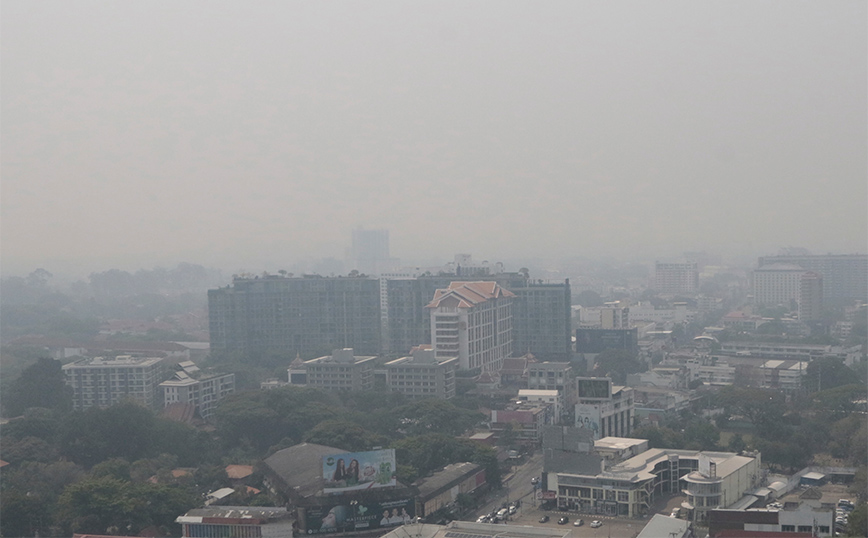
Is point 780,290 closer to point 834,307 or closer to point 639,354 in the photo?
point 834,307

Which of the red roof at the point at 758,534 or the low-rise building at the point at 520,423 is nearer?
the red roof at the point at 758,534

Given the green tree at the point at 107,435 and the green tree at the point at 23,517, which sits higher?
the green tree at the point at 107,435

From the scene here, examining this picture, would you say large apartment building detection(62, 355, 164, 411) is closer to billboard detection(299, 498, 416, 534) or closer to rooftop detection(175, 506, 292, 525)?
rooftop detection(175, 506, 292, 525)

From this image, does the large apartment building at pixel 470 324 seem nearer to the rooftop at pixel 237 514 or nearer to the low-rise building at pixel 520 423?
the low-rise building at pixel 520 423

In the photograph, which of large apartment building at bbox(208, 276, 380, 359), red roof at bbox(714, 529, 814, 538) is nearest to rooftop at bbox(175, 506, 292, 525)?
red roof at bbox(714, 529, 814, 538)

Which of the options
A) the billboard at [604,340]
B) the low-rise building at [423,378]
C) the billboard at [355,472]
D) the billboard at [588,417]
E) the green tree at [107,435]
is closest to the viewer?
the billboard at [355,472]

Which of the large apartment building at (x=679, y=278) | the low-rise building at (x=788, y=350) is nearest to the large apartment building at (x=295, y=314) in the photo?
the low-rise building at (x=788, y=350)

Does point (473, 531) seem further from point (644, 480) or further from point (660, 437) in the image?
point (660, 437)
